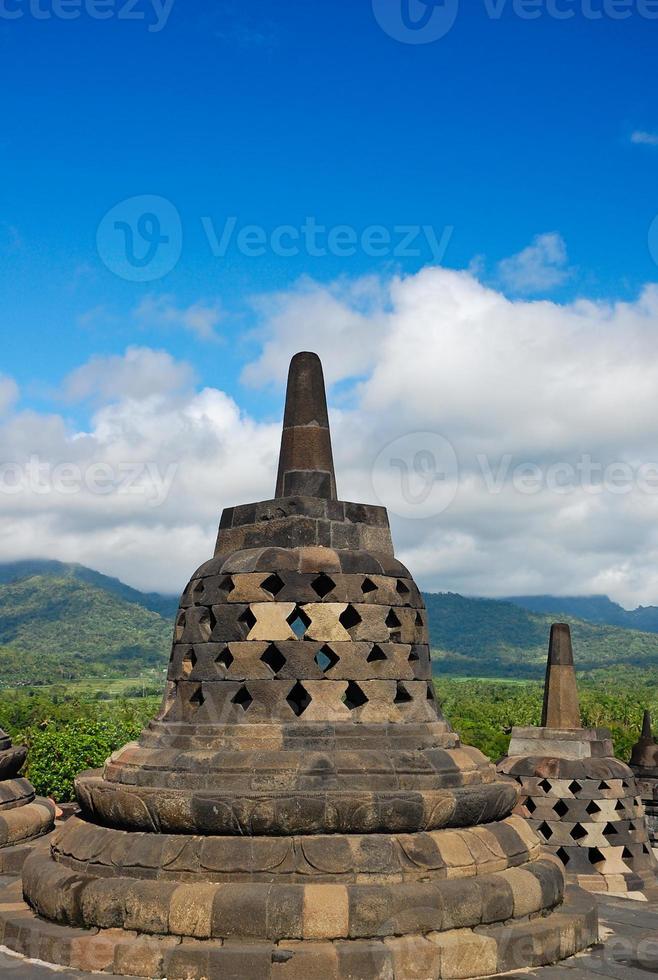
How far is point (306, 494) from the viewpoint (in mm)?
9953

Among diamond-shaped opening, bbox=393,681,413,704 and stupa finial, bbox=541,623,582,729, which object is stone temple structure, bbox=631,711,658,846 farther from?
diamond-shaped opening, bbox=393,681,413,704

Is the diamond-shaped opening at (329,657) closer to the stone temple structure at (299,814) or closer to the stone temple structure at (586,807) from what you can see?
the stone temple structure at (299,814)

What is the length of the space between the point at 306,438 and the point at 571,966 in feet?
19.3

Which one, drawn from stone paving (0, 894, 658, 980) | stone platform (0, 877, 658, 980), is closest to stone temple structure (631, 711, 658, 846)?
stone paving (0, 894, 658, 980)

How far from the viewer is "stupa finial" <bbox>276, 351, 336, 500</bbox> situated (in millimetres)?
10016

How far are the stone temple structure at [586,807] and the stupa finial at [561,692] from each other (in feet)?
0.66

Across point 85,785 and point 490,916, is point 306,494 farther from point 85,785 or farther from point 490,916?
point 490,916

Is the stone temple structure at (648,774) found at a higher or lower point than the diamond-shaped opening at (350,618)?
lower

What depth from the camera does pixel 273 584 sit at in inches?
358

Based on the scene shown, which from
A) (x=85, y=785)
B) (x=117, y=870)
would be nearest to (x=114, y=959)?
(x=117, y=870)

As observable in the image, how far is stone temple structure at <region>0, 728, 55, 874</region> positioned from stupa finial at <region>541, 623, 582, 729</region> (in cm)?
779

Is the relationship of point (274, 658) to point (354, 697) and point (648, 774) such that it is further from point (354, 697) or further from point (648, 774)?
point (648, 774)

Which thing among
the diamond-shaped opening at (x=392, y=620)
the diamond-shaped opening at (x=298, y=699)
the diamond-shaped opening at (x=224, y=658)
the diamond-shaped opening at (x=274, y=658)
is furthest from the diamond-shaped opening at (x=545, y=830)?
the diamond-shaped opening at (x=224, y=658)

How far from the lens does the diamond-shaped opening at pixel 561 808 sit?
1333 cm
